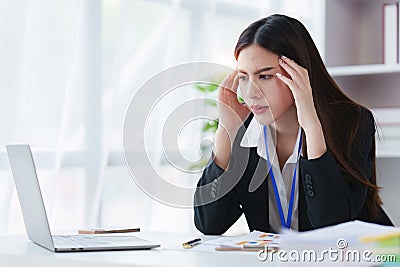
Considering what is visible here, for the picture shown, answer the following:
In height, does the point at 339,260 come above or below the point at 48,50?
below

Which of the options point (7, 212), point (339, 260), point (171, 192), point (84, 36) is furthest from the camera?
point (84, 36)

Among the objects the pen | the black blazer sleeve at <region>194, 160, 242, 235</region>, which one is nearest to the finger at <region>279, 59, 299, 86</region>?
the black blazer sleeve at <region>194, 160, 242, 235</region>

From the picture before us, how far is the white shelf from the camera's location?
2740mm

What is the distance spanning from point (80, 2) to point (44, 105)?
42cm

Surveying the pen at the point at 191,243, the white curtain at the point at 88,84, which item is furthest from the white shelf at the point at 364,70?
the pen at the point at 191,243

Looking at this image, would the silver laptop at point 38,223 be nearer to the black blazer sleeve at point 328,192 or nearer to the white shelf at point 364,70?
the black blazer sleeve at point 328,192

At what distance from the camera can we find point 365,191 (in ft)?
6.08

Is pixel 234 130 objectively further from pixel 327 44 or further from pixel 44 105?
pixel 327 44

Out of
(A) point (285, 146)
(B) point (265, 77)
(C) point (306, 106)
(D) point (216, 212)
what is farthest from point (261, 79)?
(D) point (216, 212)

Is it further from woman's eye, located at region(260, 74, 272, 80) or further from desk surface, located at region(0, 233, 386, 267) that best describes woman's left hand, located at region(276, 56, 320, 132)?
desk surface, located at region(0, 233, 386, 267)

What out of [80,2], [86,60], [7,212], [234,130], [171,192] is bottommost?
[7,212]

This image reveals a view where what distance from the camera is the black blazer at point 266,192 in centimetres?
176

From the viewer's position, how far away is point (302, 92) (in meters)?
1.77

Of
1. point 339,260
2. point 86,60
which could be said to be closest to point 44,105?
point 86,60
